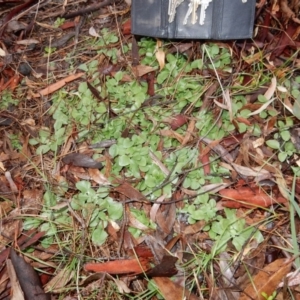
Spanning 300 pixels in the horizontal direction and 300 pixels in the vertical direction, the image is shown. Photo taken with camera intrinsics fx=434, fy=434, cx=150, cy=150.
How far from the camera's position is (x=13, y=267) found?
135cm

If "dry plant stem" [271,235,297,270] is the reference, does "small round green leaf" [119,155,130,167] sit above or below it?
above

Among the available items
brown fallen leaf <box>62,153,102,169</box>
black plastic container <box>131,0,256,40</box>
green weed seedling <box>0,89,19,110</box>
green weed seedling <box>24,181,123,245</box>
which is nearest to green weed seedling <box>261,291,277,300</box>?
green weed seedling <box>24,181,123,245</box>

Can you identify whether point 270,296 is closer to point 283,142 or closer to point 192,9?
point 283,142

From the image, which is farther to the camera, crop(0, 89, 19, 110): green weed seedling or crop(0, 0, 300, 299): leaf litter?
crop(0, 89, 19, 110): green weed seedling

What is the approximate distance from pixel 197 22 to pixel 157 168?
1.69 ft

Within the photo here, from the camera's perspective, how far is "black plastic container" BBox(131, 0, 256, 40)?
1435 millimetres

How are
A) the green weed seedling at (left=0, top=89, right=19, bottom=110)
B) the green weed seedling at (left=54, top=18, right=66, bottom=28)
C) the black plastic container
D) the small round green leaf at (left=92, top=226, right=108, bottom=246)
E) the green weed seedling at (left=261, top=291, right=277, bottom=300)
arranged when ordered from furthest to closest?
the green weed seedling at (left=54, top=18, right=66, bottom=28), the green weed seedling at (left=0, top=89, right=19, bottom=110), the black plastic container, the small round green leaf at (left=92, top=226, right=108, bottom=246), the green weed seedling at (left=261, top=291, right=277, bottom=300)

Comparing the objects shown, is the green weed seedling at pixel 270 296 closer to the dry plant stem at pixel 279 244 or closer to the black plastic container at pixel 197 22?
the dry plant stem at pixel 279 244

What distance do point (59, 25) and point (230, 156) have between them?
87cm

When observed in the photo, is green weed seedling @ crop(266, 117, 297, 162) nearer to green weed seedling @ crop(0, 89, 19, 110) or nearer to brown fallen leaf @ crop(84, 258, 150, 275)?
brown fallen leaf @ crop(84, 258, 150, 275)

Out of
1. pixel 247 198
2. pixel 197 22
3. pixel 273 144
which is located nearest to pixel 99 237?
pixel 247 198

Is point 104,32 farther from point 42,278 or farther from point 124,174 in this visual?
point 42,278

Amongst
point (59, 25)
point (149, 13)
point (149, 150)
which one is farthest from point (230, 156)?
point (59, 25)

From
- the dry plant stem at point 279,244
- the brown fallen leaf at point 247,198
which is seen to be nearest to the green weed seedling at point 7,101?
the brown fallen leaf at point 247,198
